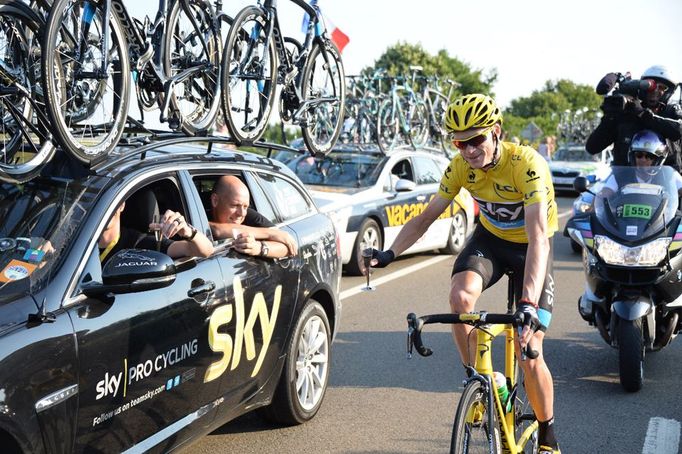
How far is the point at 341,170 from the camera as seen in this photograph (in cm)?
1282

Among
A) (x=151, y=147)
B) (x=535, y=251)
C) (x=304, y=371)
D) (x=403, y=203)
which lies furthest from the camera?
(x=403, y=203)

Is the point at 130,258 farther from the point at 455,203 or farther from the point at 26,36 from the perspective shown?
the point at 455,203

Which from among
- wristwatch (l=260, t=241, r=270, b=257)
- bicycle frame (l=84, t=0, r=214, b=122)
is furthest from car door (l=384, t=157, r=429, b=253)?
wristwatch (l=260, t=241, r=270, b=257)

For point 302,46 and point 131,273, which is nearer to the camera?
point 131,273

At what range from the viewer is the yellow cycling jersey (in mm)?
4504

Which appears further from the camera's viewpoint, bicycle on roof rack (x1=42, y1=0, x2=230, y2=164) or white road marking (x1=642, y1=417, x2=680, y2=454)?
white road marking (x1=642, y1=417, x2=680, y2=454)

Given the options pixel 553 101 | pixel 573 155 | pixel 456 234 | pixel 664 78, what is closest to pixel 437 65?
pixel 553 101

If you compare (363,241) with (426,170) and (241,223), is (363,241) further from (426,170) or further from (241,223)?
(241,223)

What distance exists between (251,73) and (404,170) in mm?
6697

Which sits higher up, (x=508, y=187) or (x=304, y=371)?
(x=508, y=187)

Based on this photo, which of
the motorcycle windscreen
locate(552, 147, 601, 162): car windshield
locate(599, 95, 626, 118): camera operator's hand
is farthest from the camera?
locate(552, 147, 601, 162): car windshield

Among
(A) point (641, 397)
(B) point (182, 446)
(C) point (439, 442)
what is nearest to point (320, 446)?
(C) point (439, 442)

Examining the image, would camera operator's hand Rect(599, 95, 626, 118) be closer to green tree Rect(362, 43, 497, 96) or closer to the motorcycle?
the motorcycle

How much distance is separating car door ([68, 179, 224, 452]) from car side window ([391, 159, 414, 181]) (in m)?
8.84
